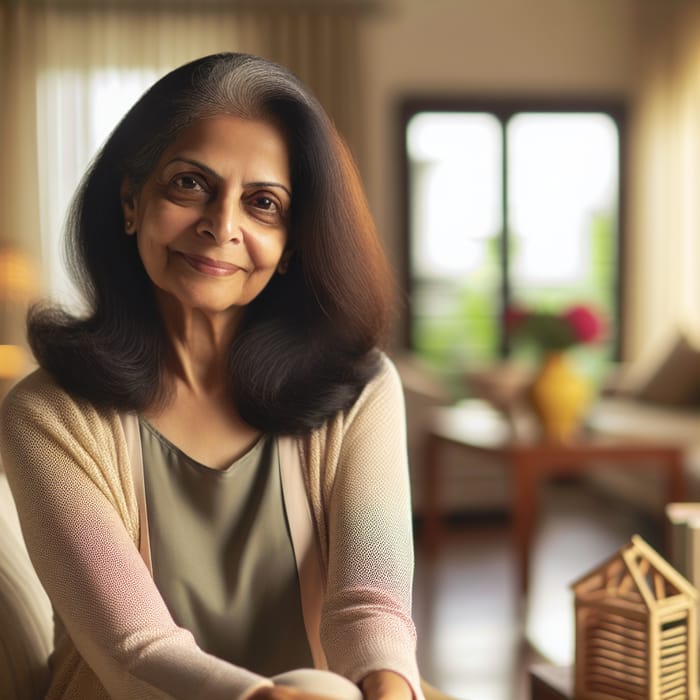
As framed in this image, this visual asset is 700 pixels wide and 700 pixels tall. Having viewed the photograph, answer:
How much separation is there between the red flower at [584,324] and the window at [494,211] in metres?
2.91

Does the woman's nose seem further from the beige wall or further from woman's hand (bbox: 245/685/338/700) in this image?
the beige wall

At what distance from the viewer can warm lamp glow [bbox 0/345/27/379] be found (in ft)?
20.3

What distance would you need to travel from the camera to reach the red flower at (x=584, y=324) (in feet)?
14.4

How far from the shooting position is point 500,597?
4.08 meters

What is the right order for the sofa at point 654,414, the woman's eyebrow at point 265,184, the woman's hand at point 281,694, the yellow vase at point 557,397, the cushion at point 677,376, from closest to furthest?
1. the woman's hand at point 281,694
2. the woman's eyebrow at point 265,184
3. the yellow vase at point 557,397
4. the sofa at point 654,414
5. the cushion at point 677,376

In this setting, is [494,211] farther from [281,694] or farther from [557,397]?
[281,694]

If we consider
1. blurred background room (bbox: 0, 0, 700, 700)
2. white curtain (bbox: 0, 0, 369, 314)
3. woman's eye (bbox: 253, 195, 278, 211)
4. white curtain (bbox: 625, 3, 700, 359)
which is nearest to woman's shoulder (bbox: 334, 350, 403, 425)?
woman's eye (bbox: 253, 195, 278, 211)

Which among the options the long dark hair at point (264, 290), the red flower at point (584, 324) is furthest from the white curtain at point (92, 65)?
the long dark hair at point (264, 290)

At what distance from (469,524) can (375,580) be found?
13.5 feet

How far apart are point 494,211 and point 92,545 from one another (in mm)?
6435

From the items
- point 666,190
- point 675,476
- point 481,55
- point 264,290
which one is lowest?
point 675,476

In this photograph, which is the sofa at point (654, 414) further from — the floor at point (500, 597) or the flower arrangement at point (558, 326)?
the flower arrangement at point (558, 326)

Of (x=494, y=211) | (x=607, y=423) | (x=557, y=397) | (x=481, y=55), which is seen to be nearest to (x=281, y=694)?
(x=557, y=397)

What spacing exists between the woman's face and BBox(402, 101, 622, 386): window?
239 inches
